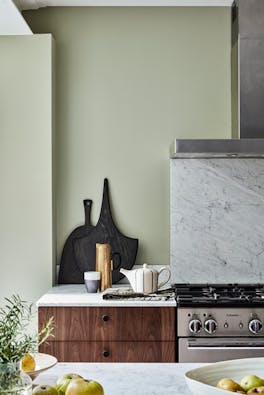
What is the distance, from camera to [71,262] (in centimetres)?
395

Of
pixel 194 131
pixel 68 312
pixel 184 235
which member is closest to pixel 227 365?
pixel 68 312

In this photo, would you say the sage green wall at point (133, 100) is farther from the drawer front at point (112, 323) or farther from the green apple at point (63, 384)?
the green apple at point (63, 384)

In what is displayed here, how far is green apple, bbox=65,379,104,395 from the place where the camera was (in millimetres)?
1521

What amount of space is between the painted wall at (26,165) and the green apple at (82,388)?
233cm

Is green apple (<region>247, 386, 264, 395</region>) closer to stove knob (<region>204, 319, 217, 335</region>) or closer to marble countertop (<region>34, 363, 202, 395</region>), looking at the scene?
marble countertop (<region>34, 363, 202, 395</region>)

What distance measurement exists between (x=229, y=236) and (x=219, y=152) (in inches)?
26.6

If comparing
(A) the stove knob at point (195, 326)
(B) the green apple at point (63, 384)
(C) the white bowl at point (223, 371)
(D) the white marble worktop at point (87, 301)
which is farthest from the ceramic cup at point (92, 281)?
(B) the green apple at point (63, 384)

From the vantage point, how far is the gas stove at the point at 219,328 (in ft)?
10.5

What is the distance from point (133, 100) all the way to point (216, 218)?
2.94 feet

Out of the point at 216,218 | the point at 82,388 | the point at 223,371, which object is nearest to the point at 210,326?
the point at 216,218

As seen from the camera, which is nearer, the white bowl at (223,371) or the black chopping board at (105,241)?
the white bowl at (223,371)

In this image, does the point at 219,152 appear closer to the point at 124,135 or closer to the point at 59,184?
the point at 124,135

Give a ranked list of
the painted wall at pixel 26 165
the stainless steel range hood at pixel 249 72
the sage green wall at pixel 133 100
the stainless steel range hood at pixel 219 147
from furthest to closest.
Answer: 1. the sage green wall at pixel 133 100
2. the painted wall at pixel 26 165
3. the stainless steel range hood at pixel 249 72
4. the stainless steel range hood at pixel 219 147

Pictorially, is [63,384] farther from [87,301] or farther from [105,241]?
[105,241]
